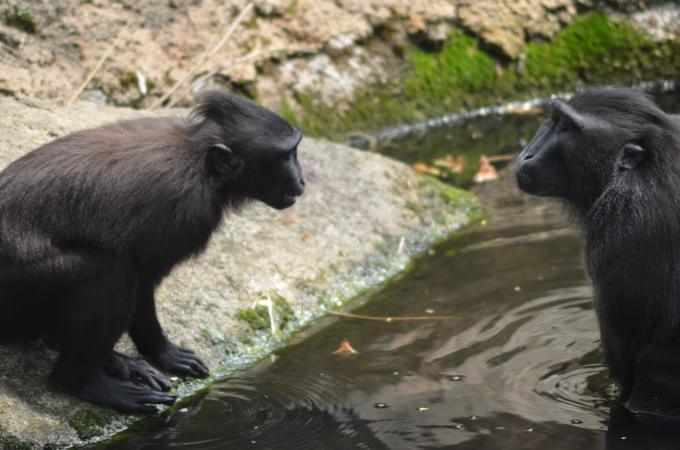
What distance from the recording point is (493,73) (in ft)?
45.5

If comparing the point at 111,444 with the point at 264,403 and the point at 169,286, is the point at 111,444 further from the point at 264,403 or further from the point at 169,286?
the point at 169,286

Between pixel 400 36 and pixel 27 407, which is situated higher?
pixel 400 36

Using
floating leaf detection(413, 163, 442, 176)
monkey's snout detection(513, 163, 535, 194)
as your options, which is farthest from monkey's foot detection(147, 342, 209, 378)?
floating leaf detection(413, 163, 442, 176)

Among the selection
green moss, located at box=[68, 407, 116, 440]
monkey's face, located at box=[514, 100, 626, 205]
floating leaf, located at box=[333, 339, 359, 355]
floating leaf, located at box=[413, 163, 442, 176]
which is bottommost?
green moss, located at box=[68, 407, 116, 440]

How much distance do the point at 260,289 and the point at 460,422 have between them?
87.4 inches

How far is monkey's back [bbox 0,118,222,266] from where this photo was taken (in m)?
6.20

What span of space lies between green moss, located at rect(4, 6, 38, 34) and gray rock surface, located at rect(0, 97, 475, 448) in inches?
80.4

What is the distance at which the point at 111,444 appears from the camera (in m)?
6.28

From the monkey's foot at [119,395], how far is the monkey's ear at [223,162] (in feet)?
4.50

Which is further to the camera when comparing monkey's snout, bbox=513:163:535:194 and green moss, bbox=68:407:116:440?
monkey's snout, bbox=513:163:535:194

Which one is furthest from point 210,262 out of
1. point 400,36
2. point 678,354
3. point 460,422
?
point 400,36

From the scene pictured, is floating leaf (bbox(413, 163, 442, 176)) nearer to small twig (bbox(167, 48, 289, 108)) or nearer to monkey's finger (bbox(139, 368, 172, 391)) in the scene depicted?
small twig (bbox(167, 48, 289, 108))

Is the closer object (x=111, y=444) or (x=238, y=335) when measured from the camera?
(x=111, y=444)

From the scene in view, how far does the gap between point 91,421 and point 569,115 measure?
3.24 m
